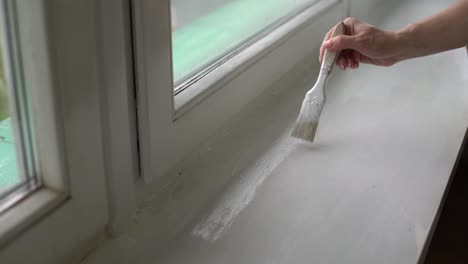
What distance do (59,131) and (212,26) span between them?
0.39 meters

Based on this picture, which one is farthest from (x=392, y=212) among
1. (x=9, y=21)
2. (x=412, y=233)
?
(x=9, y=21)

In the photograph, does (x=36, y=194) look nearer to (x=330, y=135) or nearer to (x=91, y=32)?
(x=91, y=32)

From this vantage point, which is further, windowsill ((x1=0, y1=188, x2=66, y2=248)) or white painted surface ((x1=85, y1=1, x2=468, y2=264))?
white painted surface ((x1=85, y1=1, x2=468, y2=264))

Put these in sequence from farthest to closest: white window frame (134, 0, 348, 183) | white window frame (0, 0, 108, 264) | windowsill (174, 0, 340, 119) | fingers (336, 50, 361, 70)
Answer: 1. fingers (336, 50, 361, 70)
2. windowsill (174, 0, 340, 119)
3. white window frame (134, 0, 348, 183)
4. white window frame (0, 0, 108, 264)

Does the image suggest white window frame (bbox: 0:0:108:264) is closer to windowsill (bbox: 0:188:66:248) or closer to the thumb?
windowsill (bbox: 0:188:66:248)

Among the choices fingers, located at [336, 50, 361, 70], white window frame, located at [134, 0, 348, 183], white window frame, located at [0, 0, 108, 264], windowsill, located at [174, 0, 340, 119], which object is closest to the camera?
white window frame, located at [0, 0, 108, 264]

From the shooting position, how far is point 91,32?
0.53m

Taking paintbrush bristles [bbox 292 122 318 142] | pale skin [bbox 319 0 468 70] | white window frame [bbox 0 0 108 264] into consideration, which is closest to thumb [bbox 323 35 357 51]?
pale skin [bbox 319 0 468 70]

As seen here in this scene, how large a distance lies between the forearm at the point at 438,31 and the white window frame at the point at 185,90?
0.73 ft

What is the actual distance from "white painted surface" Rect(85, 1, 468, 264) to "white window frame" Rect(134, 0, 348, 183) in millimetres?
42

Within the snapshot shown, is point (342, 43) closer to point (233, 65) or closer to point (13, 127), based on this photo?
point (233, 65)

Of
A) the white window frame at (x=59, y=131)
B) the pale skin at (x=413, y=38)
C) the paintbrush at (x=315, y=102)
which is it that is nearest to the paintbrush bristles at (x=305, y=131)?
the paintbrush at (x=315, y=102)

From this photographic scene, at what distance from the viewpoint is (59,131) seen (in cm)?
52

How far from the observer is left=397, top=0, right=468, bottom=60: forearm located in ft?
2.50
